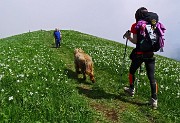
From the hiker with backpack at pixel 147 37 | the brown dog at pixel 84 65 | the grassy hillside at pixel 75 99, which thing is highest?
the hiker with backpack at pixel 147 37

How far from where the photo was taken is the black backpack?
11461 mm

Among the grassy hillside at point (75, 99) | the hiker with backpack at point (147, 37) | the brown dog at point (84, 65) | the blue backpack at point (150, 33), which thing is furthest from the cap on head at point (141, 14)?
the brown dog at point (84, 65)

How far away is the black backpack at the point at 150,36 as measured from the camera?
11461 millimetres

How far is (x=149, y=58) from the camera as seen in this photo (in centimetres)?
1209

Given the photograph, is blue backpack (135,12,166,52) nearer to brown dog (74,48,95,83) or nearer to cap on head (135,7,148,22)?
cap on head (135,7,148,22)

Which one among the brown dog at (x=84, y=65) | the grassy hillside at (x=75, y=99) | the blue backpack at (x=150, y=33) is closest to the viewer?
the grassy hillside at (x=75, y=99)

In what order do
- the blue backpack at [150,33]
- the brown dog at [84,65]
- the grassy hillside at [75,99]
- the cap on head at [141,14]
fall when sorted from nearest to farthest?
the grassy hillside at [75,99] < the blue backpack at [150,33] < the cap on head at [141,14] < the brown dog at [84,65]

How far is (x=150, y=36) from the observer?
11.5 metres

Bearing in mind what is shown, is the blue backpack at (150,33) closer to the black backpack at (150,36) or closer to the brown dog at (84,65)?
the black backpack at (150,36)

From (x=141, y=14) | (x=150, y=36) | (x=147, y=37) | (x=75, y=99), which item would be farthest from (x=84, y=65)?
(x=150, y=36)

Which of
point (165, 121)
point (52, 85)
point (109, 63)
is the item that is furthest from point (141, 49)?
point (109, 63)

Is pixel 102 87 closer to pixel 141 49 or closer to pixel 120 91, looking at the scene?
pixel 120 91

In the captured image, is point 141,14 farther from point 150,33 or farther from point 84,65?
point 84,65

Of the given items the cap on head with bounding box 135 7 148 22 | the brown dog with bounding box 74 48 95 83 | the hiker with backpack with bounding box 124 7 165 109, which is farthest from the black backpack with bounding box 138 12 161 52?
the brown dog with bounding box 74 48 95 83
